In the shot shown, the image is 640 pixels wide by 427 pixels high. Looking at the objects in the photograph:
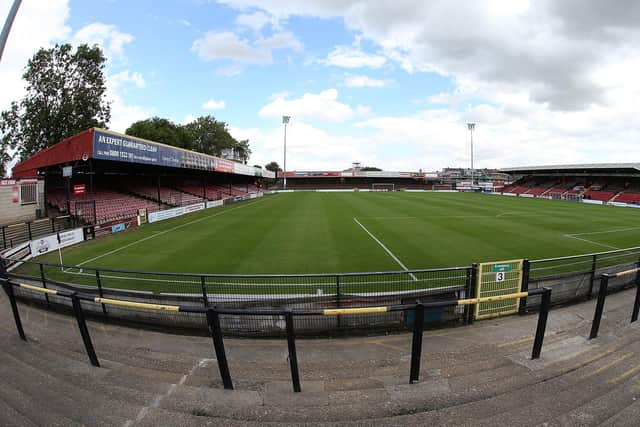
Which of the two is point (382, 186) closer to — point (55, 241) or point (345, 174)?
point (345, 174)

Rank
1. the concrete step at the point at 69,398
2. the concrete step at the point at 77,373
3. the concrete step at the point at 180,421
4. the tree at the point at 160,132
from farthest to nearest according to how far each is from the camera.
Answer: the tree at the point at 160,132, the concrete step at the point at 77,373, the concrete step at the point at 69,398, the concrete step at the point at 180,421

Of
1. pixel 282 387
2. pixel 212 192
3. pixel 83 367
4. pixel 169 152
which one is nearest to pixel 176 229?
pixel 169 152

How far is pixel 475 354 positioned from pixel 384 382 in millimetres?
1754

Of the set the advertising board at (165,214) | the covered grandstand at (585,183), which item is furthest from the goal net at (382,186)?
the advertising board at (165,214)

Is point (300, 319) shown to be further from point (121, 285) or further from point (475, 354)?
point (121, 285)

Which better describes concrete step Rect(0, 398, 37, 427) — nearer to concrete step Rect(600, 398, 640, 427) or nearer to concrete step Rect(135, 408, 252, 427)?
concrete step Rect(135, 408, 252, 427)

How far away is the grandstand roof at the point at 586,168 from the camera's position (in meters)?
44.7

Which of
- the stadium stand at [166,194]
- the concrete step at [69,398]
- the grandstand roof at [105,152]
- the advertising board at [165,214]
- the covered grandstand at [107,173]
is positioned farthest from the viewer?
the stadium stand at [166,194]

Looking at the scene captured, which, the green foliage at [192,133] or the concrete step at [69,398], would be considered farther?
the green foliage at [192,133]

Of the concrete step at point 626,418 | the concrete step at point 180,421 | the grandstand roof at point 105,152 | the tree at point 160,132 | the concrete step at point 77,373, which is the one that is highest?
the tree at point 160,132

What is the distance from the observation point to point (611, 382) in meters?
3.97

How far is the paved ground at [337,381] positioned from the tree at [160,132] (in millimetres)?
61717

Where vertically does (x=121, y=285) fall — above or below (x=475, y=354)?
below

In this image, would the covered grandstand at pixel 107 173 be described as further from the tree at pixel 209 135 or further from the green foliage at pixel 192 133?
the tree at pixel 209 135
